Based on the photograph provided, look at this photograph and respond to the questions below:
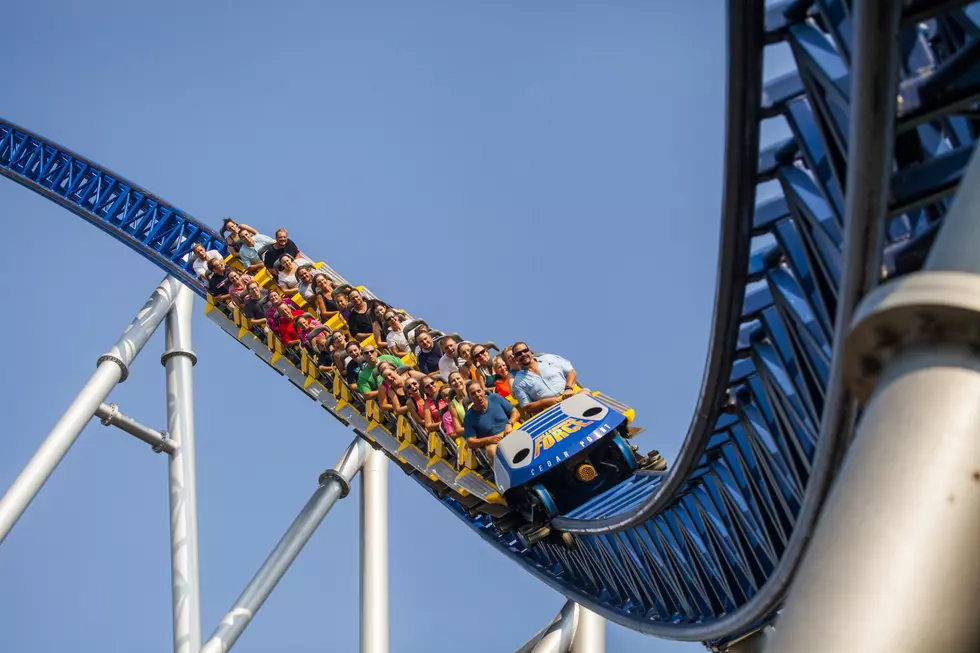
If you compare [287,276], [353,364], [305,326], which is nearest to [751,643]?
[353,364]

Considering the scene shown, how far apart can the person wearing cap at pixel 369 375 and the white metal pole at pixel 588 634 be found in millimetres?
1952

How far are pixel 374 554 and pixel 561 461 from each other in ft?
8.29

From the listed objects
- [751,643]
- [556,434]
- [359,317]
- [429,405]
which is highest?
[359,317]

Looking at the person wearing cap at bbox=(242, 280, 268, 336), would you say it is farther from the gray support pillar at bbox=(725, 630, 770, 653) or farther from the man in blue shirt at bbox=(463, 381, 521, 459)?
the gray support pillar at bbox=(725, 630, 770, 653)

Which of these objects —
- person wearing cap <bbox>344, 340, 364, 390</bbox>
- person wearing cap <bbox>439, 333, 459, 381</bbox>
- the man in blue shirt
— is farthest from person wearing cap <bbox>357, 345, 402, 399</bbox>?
the man in blue shirt

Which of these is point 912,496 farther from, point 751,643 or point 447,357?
point 447,357

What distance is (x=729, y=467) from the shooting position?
5.20 m

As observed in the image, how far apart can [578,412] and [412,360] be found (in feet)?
7.60

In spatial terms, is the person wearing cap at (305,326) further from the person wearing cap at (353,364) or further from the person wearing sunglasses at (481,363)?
the person wearing sunglasses at (481,363)

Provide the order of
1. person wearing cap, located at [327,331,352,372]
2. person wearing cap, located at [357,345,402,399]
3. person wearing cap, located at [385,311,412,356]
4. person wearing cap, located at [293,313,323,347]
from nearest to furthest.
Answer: person wearing cap, located at [357,345,402,399] < person wearing cap, located at [327,331,352,372] < person wearing cap, located at [385,311,412,356] < person wearing cap, located at [293,313,323,347]

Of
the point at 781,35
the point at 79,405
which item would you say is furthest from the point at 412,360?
the point at 781,35

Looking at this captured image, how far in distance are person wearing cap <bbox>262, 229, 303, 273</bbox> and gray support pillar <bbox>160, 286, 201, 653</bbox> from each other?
69 cm

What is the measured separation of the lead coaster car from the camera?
6715 millimetres

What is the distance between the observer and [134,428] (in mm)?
10148
